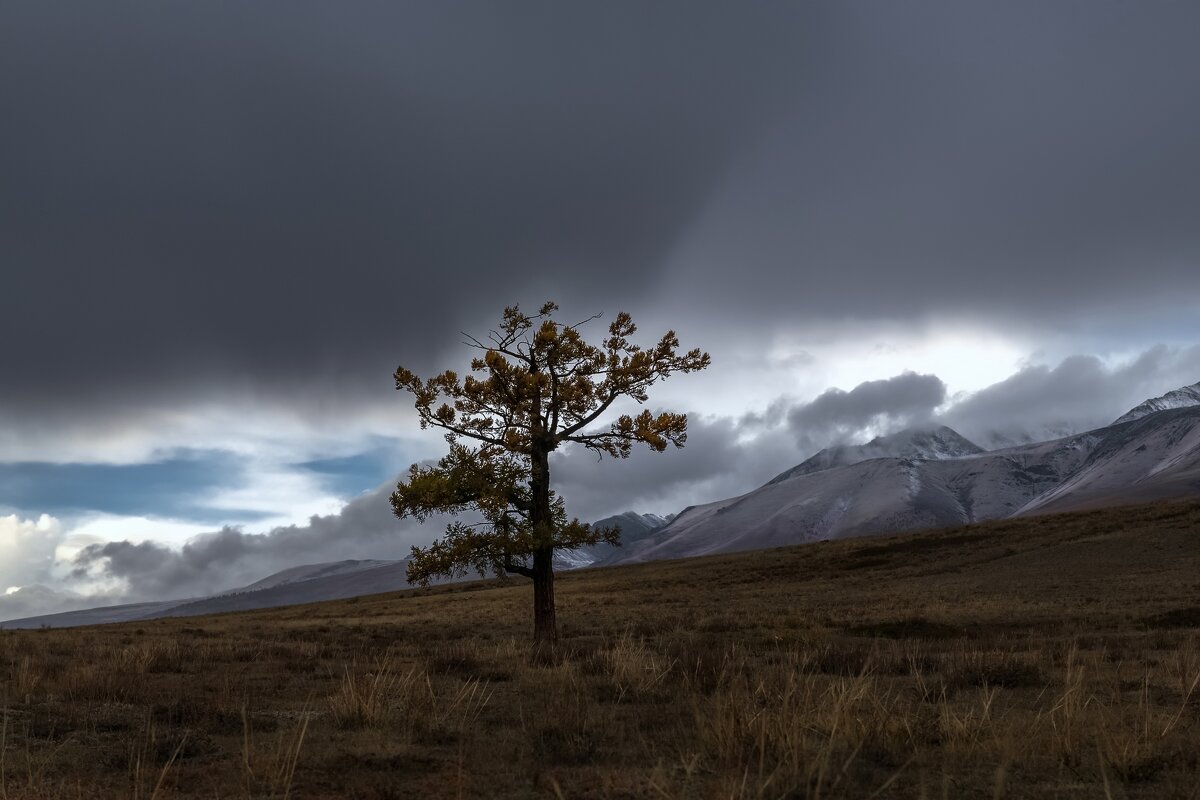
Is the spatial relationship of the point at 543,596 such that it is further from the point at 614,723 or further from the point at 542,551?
the point at 614,723

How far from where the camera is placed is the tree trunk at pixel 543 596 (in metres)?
20.4

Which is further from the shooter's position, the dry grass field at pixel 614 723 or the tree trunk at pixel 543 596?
the tree trunk at pixel 543 596

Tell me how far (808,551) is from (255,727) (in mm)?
73676

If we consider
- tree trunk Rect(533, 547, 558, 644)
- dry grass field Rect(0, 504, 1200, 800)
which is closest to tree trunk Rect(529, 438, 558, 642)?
tree trunk Rect(533, 547, 558, 644)

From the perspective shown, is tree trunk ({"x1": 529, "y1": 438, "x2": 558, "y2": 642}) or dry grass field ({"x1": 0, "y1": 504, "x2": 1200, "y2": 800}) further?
tree trunk ({"x1": 529, "y1": 438, "x2": 558, "y2": 642})

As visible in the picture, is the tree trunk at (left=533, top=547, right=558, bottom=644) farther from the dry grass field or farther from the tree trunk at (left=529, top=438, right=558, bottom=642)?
the dry grass field

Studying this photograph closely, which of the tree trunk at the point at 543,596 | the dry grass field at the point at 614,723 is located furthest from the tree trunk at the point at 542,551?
the dry grass field at the point at 614,723

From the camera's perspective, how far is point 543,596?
20750mm

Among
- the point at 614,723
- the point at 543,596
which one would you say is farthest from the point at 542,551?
the point at 614,723

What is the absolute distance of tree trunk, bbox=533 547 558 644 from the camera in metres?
20.4

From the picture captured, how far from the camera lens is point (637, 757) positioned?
6.08m

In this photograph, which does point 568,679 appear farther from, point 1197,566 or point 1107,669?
point 1197,566

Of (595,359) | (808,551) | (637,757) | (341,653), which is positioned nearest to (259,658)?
(341,653)

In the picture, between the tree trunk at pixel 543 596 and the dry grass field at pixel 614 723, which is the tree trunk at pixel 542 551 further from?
the dry grass field at pixel 614 723
